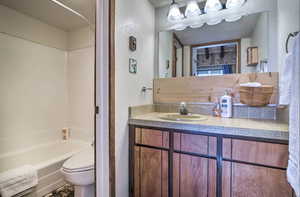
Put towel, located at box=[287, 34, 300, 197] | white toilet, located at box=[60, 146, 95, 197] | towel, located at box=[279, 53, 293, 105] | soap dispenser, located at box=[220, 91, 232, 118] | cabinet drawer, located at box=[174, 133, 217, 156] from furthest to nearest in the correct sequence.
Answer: soap dispenser, located at box=[220, 91, 232, 118], white toilet, located at box=[60, 146, 95, 197], cabinet drawer, located at box=[174, 133, 217, 156], towel, located at box=[279, 53, 293, 105], towel, located at box=[287, 34, 300, 197]

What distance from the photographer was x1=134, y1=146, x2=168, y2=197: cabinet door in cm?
133

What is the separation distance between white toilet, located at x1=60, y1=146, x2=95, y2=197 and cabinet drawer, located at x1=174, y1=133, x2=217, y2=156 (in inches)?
34.9

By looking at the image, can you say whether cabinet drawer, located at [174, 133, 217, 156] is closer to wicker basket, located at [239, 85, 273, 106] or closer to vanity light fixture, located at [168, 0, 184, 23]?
wicker basket, located at [239, 85, 273, 106]

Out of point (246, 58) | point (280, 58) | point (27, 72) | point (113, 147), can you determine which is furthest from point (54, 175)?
point (280, 58)

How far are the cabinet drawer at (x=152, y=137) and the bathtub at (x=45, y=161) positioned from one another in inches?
48.1

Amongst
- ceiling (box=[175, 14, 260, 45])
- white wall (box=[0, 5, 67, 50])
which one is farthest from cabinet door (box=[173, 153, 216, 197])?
white wall (box=[0, 5, 67, 50])

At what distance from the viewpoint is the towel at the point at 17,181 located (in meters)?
1.45

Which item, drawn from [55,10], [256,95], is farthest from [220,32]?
[55,10]

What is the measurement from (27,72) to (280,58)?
2984 millimetres

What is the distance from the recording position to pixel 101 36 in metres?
1.28

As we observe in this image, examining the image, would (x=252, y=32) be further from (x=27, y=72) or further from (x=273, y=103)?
(x=27, y=72)

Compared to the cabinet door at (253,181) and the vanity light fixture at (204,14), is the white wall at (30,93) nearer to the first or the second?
the vanity light fixture at (204,14)

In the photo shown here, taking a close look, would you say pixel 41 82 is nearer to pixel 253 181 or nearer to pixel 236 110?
pixel 236 110

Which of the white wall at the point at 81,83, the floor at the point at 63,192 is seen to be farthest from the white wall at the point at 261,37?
the floor at the point at 63,192
